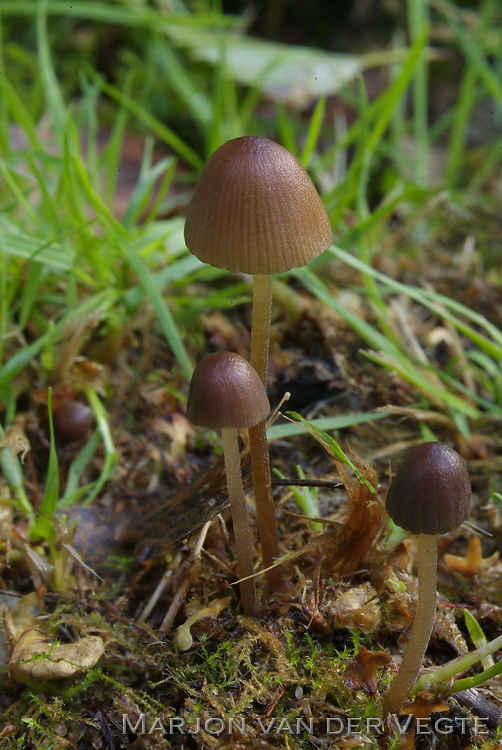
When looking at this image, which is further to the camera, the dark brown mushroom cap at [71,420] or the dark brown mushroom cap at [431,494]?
the dark brown mushroom cap at [71,420]

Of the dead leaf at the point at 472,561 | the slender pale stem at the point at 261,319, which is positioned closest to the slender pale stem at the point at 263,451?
the slender pale stem at the point at 261,319

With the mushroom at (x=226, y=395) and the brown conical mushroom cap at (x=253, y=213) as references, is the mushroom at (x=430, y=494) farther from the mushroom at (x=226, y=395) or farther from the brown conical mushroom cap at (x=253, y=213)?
the brown conical mushroom cap at (x=253, y=213)

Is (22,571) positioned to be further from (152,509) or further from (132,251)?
(132,251)

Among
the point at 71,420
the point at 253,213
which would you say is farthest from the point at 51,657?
the point at 253,213

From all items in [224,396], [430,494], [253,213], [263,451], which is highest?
[253,213]

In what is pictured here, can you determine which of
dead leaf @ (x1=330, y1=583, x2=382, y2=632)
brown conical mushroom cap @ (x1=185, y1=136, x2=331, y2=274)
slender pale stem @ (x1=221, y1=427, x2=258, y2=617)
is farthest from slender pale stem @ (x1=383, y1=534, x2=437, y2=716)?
brown conical mushroom cap @ (x1=185, y1=136, x2=331, y2=274)

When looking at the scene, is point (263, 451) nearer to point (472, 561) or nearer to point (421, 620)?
point (421, 620)
